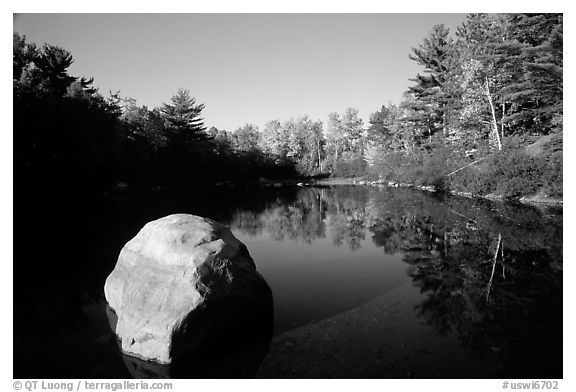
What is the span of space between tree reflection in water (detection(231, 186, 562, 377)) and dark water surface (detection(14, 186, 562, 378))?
3 centimetres

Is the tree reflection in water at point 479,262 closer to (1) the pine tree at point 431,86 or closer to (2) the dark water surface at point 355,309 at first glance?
(2) the dark water surface at point 355,309

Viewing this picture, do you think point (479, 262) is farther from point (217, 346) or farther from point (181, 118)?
point (181, 118)

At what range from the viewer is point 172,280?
475cm

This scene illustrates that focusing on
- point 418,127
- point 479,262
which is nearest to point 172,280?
point 479,262

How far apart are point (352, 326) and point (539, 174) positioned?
19816 millimetres

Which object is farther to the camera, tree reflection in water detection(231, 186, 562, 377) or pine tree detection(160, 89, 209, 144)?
pine tree detection(160, 89, 209, 144)

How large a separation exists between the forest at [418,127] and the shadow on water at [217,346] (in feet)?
63.7

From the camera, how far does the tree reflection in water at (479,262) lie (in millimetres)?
4887

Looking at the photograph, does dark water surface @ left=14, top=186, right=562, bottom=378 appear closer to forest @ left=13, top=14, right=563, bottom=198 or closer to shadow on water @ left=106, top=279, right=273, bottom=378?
shadow on water @ left=106, top=279, right=273, bottom=378

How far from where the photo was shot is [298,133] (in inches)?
2835

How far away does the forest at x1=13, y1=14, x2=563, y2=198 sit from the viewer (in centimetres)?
2059

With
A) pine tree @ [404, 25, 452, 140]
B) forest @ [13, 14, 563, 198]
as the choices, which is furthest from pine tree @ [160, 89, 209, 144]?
pine tree @ [404, 25, 452, 140]
